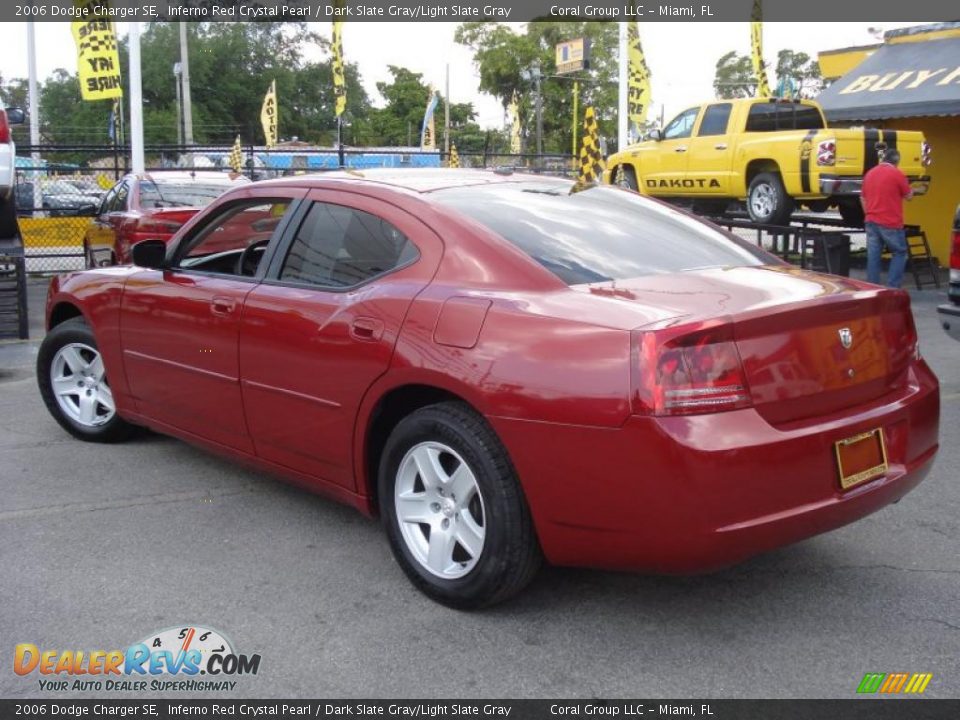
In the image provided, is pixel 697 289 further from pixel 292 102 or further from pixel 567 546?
pixel 292 102

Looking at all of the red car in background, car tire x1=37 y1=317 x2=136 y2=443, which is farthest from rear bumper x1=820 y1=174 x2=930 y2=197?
car tire x1=37 y1=317 x2=136 y2=443

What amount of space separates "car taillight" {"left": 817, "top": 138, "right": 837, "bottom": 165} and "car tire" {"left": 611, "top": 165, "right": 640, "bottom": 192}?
4012 mm

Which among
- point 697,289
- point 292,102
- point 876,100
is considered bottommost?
point 697,289

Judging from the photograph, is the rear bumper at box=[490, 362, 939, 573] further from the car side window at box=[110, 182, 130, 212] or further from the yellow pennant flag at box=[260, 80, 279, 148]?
the yellow pennant flag at box=[260, 80, 279, 148]

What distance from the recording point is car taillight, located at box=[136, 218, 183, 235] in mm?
10516

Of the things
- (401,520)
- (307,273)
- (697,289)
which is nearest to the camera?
(697,289)

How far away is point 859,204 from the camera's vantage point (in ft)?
49.8

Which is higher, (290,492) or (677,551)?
(677,551)

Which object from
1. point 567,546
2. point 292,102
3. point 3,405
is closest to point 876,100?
point 3,405

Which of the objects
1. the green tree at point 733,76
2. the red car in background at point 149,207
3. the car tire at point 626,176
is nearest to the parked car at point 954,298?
the red car in background at point 149,207

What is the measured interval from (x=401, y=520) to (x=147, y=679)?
3.49 feet

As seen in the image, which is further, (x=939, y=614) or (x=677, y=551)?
(x=939, y=614)

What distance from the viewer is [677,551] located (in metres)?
3.23

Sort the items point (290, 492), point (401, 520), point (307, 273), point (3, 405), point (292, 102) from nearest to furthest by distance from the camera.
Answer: point (401, 520), point (307, 273), point (290, 492), point (3, 405), point (292, 102)
